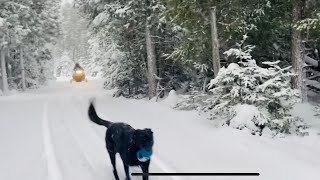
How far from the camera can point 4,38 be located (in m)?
33.4

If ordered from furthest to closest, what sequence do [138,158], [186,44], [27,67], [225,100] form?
1. [27,67]
2. [186,44]
3. [225,100]
4. [138,158]

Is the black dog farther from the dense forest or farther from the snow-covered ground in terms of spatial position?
the dense forest

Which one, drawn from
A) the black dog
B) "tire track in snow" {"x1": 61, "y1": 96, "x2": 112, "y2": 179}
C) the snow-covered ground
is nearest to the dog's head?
the black dog

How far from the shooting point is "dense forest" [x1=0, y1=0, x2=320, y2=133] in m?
11.6

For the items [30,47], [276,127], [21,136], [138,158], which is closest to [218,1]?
[276,127]

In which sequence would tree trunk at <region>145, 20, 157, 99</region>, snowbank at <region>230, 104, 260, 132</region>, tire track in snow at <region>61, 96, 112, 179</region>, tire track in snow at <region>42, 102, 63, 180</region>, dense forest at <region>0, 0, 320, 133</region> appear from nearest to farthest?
tire track in snow at <region>42, 102, 63, 180</region> → tire track in snow at <region>61, 96, 112, 179</region> → snowbank at <region>230, 104, 260, 132</region> → dense forest at <region>0, 0, 320, 133</region> → tree trunk at <region>145, 20, 157, 99</region>

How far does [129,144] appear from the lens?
6.02 metres

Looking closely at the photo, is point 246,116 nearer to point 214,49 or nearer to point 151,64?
point 214,49

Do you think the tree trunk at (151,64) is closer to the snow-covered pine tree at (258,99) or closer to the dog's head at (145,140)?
the snow-covered pine tree at (258,99)

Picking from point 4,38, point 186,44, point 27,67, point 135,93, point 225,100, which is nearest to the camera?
point 225,100

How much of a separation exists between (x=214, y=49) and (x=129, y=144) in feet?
29.4

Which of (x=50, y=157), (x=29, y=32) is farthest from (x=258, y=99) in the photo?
(x=29, y=32)

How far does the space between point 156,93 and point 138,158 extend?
688 inches

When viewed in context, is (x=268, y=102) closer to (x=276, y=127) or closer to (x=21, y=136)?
(x=276, y=127)
